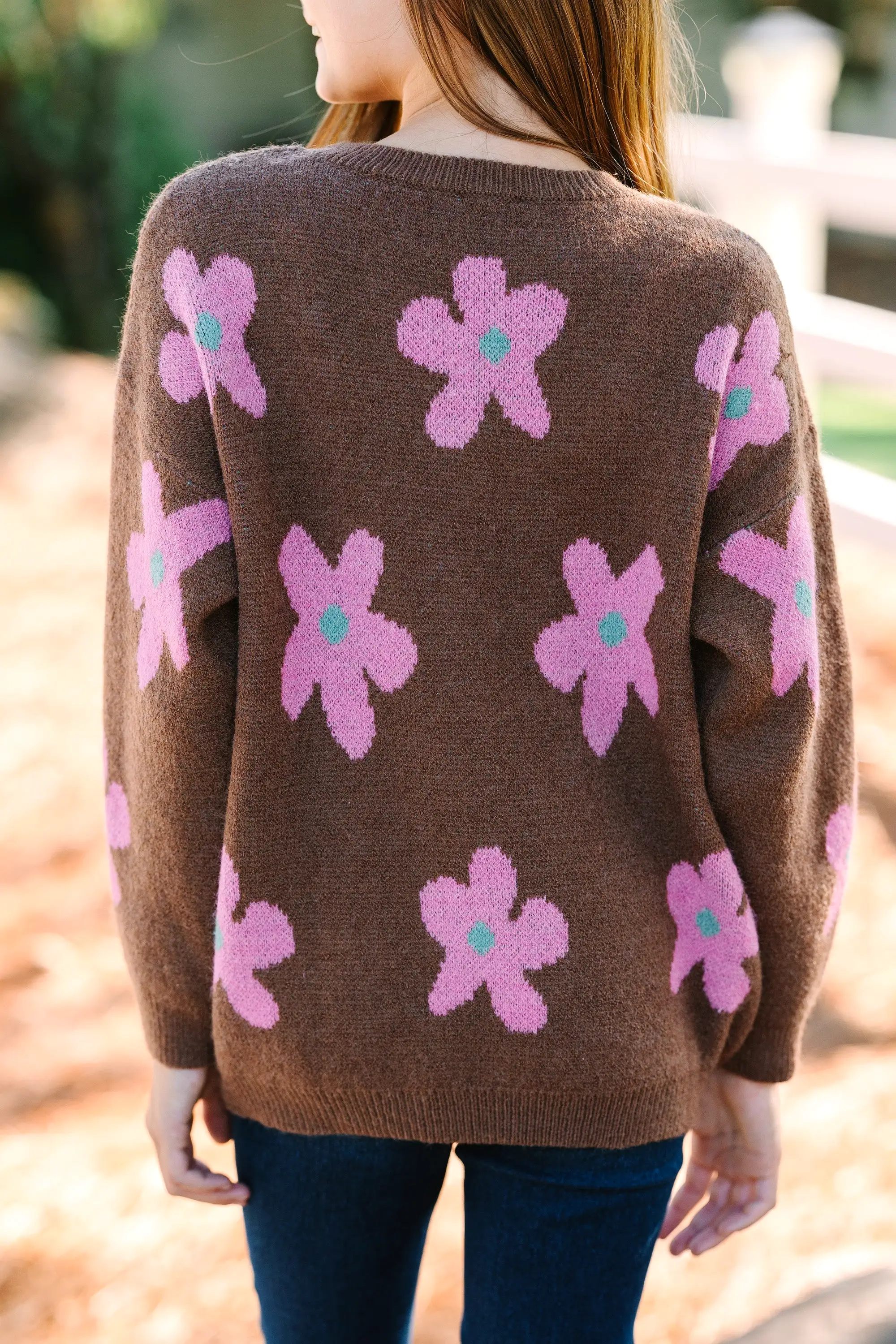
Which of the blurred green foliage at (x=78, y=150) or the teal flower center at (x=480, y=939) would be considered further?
the blurred green foliage at (x=78, y=150)

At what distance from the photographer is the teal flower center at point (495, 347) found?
1.08 m

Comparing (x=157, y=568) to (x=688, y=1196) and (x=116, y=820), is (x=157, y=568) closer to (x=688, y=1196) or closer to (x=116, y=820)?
(x=116, y=820)

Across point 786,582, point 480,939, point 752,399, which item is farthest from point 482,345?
point 480,939

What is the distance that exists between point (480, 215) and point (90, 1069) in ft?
7.51

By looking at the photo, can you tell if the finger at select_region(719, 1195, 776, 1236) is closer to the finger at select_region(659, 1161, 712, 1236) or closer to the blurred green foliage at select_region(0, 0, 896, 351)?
the finger at select_region(659, 1161, 712, 1236)

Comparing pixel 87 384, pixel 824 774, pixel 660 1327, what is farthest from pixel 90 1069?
pixel 87 384

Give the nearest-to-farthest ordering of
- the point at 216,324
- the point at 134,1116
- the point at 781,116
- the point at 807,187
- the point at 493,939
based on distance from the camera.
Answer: the point at 216,324 < the point at 493,939 < the point at 134,1116 < the point at 807,187 < the point at 781,116

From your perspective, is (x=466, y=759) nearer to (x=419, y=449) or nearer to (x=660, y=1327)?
(x=419, y=449)

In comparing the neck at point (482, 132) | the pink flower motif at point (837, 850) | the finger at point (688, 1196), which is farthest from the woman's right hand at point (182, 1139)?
the neck at point (482, 132)

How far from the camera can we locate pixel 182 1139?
128 centimetres

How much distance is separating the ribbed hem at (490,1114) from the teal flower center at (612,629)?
Answer: 40 cm

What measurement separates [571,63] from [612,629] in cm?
47

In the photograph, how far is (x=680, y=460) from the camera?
1114 mm

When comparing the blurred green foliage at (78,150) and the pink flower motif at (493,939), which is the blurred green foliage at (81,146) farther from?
the pink flower motif at (493,939)
